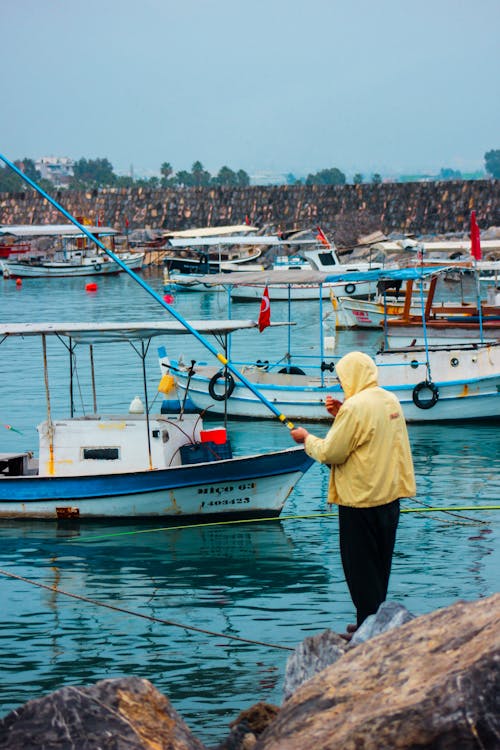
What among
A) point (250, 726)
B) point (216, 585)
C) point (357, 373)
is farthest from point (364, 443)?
point (216, 585)

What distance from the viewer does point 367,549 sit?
725cm

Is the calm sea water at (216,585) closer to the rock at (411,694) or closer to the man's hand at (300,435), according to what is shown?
the man's hand at (300,435)

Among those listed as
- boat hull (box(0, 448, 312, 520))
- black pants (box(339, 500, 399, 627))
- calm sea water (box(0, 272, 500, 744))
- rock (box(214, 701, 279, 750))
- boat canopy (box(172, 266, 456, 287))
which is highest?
boat canopy (box(172, 266, 456, 287))

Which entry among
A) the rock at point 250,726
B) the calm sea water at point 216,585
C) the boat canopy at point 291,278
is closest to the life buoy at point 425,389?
the calm sea water at point 216,585

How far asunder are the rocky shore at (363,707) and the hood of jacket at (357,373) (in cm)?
150

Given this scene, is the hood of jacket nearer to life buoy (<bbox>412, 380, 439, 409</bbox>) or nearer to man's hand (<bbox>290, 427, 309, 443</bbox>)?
man's hand (<bbox>290, 427, 309, 443</bbox>)

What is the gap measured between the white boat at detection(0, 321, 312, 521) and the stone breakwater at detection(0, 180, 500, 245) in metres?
60.7

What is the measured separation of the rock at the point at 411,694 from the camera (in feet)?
17.0

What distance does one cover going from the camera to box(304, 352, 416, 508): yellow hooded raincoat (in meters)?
7.04

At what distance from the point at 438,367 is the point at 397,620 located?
1493cm

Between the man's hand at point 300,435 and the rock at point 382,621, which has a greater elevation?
the man's hand at point 300,435

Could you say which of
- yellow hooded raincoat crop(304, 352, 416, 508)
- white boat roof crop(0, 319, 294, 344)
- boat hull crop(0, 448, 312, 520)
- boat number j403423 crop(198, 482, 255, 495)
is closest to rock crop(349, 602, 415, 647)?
yellow hooded raincoat crop(304, 352, 416, 508)

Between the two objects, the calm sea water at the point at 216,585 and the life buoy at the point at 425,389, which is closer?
the calm sea water at the point at 216,585

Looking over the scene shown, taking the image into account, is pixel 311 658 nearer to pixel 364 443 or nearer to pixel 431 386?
pixel 364 443
